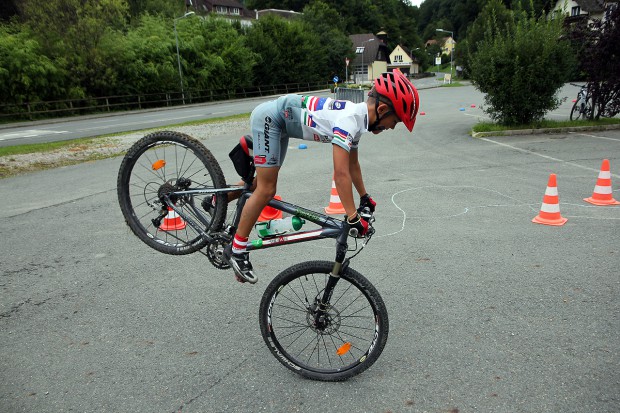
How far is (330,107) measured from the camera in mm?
3271

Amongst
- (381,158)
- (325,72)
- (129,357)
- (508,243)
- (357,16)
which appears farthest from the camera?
(357,16)

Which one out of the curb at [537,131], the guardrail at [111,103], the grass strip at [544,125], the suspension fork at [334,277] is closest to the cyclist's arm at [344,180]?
the suspension fork at [334,277]

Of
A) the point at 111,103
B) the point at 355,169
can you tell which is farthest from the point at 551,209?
the point at 111,103

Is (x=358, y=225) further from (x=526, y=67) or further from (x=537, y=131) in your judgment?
(x=537, y=131)

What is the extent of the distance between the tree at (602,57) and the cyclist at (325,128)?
15535 millimetres

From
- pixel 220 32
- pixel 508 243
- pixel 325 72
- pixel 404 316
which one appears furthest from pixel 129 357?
pixel 325 72

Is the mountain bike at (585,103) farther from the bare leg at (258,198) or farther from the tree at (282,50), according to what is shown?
the tree at (282,50)

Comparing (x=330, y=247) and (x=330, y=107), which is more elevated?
(x=330, y=107)

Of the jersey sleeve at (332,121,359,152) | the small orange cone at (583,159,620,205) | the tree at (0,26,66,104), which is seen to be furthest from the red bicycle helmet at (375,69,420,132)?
the tree at (0,26,66,104)

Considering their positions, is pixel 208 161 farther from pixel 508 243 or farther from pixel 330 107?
pixel 508 243

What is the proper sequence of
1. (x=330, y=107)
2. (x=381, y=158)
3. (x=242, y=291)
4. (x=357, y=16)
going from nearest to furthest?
(x=330, y=107)
(x=242, y=291)
(x=381, y=158)
(x=357, y=16)

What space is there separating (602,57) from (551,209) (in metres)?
12.0

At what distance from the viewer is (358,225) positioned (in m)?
3.06

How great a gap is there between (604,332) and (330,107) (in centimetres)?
286
